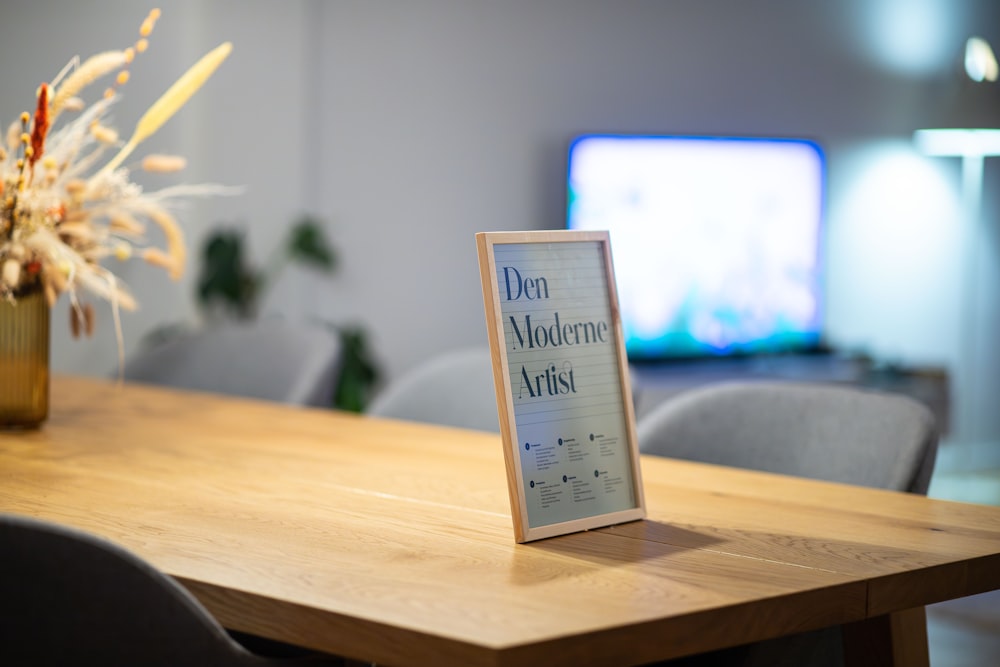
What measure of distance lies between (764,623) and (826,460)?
0.76 m

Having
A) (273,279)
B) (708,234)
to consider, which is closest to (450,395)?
(273,279)

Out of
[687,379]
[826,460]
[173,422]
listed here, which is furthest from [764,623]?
[687,379]

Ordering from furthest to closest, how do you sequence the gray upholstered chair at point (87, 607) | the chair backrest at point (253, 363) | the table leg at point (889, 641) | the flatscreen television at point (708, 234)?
the flatscreen television at point (708, 234) < the chair backrest at point (253, 363) < the table leg at point (889, 641) < the gray upholstered chair at point (87, 607)

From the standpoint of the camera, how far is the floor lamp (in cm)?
523

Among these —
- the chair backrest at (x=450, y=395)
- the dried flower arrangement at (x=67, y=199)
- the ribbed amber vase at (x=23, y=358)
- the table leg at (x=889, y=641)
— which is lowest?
the table leg at (x=889, y=641)

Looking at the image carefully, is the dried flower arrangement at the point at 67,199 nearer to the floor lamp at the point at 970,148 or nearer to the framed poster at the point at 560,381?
the framed poster at the point at 560,381

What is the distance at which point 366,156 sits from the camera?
4.41 meters

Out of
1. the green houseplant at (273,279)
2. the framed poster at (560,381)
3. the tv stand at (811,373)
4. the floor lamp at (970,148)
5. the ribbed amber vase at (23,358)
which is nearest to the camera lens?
the framed poster at (560,381)

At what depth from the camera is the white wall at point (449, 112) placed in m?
4.19

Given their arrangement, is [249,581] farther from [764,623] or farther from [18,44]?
[18,44]

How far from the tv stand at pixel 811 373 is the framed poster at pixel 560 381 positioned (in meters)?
3.53

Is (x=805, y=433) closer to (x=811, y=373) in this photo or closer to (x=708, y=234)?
(x=708, y=234)

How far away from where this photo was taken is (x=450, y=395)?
2.15m

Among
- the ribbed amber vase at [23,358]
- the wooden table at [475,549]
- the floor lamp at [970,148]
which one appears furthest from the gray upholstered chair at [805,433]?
the floor lamp at [970,148]
